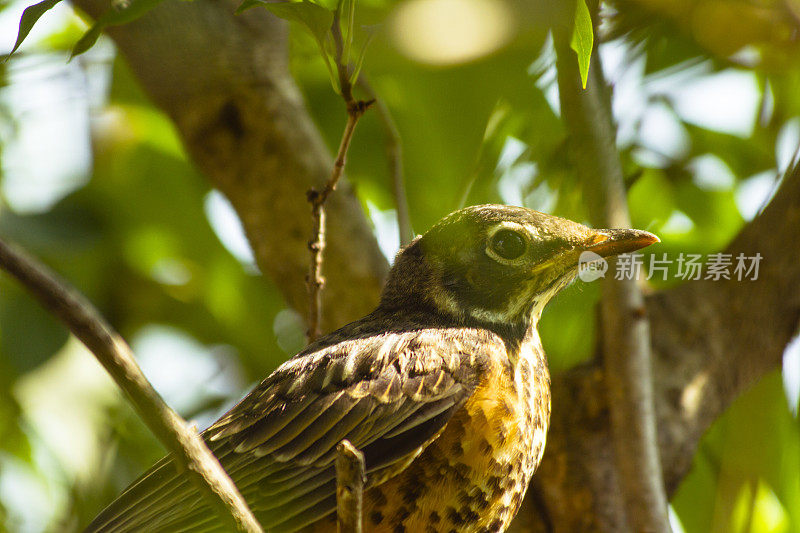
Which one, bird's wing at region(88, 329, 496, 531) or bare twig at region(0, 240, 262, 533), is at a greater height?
bare twig at region(0, 240, 262, 533)

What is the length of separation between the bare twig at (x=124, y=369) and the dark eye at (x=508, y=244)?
1.68 meters

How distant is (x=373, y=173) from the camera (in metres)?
4.30

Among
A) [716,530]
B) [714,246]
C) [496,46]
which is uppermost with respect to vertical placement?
[496,46]

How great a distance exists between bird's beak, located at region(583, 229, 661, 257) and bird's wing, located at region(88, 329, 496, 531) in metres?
0.55

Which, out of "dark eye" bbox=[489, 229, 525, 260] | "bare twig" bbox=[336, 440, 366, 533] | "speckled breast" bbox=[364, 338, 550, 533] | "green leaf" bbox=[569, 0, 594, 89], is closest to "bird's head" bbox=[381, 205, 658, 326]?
"dark eye" bbox=[489, 229, 525, 260]

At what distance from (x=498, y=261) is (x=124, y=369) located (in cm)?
187

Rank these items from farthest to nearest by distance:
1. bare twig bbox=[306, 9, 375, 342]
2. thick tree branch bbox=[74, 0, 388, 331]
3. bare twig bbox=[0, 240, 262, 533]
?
thick tree branch bbox=[74, 0, 388, 331] < bare twig bbox=[306, 9, 375, 342] < bare twig bbox=[0, 240, 262, 533]

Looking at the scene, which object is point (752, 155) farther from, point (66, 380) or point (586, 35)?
point (66, 380)

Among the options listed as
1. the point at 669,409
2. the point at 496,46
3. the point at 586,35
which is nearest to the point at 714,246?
the point at 669,409

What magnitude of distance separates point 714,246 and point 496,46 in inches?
83.3

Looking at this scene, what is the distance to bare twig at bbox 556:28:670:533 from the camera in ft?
10.3

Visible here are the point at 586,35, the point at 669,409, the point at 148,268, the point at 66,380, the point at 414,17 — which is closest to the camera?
the point at 586,35

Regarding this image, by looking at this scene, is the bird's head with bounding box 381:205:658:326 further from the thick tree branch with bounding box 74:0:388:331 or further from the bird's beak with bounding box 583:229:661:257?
the thick tree branch with bounding box 74:0:388:331

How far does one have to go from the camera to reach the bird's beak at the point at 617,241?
9.87ft
